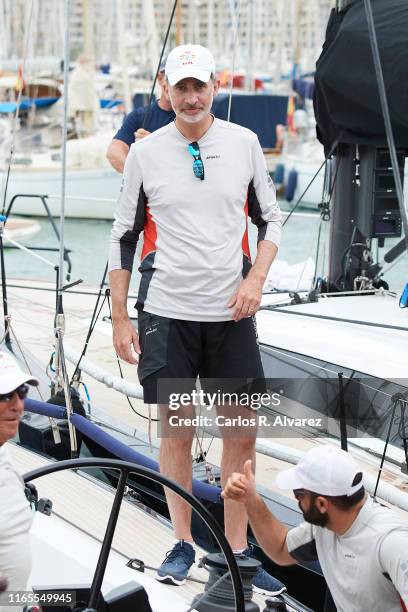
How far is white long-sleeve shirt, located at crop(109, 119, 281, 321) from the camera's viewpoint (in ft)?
10.7

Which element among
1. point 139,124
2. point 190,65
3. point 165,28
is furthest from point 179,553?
point 165,28

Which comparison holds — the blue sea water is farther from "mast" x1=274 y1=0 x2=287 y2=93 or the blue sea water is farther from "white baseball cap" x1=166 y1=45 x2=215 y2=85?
"white baseball cap" x1=166 y1=45 x2=215 y2=85

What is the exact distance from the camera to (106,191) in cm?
2162

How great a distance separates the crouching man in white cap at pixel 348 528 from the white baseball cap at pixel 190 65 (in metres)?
1.26

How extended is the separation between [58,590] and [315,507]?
2.14 ft

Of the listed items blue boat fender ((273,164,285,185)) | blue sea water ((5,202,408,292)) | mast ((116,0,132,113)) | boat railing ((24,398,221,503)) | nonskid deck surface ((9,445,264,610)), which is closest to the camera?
nonskid deck surface ((9,445,264,610))

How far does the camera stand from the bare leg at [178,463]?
329cm

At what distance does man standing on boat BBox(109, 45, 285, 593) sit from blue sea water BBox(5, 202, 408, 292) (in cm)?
838

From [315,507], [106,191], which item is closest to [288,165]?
[106,191]

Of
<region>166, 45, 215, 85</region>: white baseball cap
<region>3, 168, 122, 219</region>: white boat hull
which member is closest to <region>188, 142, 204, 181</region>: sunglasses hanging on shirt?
<region>166, 45, 215, 85</region>: white baseball cap

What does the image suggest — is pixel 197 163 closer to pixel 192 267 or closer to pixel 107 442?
pixel 192 267

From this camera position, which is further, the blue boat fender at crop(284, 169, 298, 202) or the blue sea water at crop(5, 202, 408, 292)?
the blue boat fender at crop(284, 169, 298, 202)

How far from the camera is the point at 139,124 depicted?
14.6ft

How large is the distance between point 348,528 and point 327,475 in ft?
0.48
